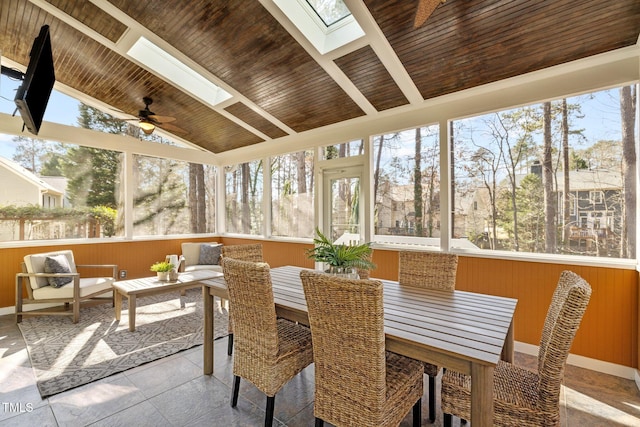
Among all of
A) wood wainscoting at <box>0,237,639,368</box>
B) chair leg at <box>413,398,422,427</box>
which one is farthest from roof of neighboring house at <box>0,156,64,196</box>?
chair leg at <box>413,398,422,427</box>

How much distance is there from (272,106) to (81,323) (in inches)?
152

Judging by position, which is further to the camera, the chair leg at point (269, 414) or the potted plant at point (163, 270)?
the potted plant at point (163, 270)

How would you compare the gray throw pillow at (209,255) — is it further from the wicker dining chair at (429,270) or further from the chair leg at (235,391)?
the wicker dining chair at (429,270)

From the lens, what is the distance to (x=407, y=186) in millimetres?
3994

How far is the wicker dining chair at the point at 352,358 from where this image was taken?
1.36 m

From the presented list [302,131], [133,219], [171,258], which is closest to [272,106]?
[302,131]

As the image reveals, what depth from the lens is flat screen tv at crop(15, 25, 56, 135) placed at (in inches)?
87.7

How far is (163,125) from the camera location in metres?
4.24

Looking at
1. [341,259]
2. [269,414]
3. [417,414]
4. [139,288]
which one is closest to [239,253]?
[341,259]

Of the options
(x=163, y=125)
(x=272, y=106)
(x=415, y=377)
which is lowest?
(x=415, y=377)

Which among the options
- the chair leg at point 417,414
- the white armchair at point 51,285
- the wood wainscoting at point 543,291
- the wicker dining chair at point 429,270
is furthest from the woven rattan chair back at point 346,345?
the white armchair at point 51,285

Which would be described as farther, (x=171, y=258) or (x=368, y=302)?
(x=171, y=258)

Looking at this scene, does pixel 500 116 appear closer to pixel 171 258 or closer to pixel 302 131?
pixel 302 131

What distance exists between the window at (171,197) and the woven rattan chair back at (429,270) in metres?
5.09
